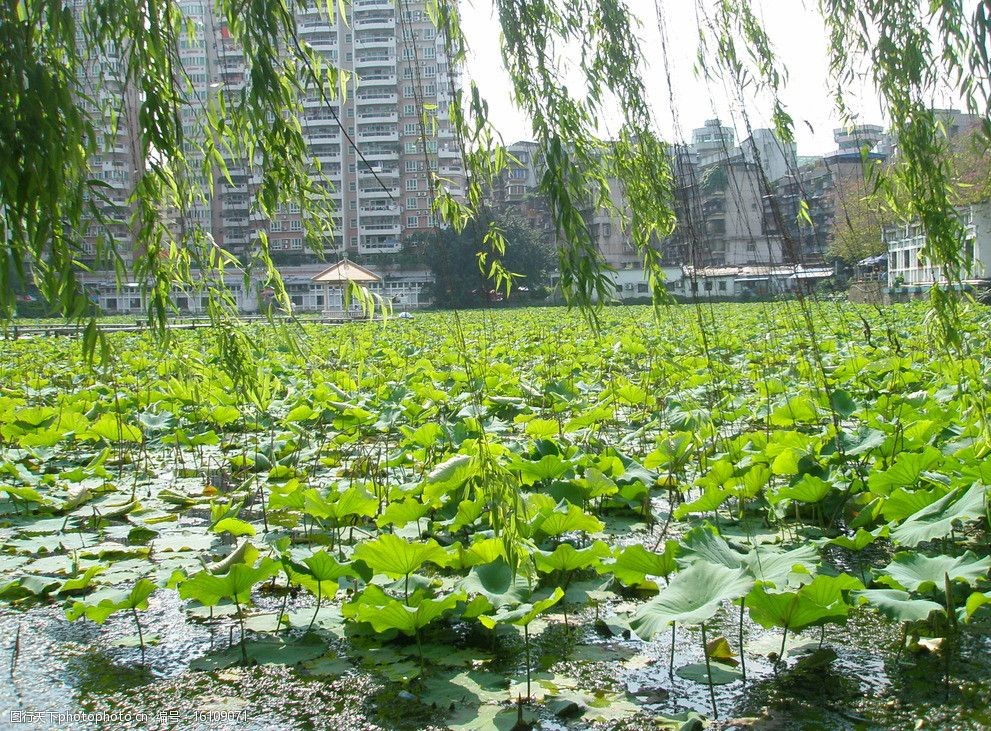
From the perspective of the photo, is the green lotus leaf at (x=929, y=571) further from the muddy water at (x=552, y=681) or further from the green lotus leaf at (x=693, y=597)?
the green lotus leaf at (x=693, y=597)

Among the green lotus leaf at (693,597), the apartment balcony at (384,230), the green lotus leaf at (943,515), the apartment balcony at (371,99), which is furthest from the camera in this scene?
the apartment balcony at (384,230)

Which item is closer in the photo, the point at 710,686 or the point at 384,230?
the point at 710,686

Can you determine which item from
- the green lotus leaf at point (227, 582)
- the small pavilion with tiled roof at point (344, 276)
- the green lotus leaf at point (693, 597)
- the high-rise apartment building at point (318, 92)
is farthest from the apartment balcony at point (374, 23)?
the green lotus leaf at point (693, 597)

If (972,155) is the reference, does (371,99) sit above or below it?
above

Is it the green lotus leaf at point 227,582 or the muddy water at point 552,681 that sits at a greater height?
the green lotus leaf at point 227,582

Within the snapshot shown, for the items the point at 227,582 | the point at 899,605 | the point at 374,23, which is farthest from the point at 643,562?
the point at 374,23

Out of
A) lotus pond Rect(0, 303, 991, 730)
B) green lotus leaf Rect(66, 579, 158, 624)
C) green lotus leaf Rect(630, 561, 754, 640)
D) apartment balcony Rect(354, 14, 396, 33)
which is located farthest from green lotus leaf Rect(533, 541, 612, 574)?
apartment balcony Rect(354, 14, 396, 33)

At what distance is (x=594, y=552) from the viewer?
4.68 ft

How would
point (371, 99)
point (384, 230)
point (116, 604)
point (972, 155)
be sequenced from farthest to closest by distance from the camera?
1. point (384, 230)
2. point (371, 99)
3. point (972, 155)
4. point (116, 604)

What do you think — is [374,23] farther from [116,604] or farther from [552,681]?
[552,681]

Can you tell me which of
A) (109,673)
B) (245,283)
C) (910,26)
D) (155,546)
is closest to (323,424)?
(155,546)

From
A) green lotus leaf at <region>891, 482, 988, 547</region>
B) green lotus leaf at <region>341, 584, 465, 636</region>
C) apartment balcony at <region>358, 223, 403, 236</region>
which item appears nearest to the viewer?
green lotus leaf at <region>341, 584, 465, 636</region>

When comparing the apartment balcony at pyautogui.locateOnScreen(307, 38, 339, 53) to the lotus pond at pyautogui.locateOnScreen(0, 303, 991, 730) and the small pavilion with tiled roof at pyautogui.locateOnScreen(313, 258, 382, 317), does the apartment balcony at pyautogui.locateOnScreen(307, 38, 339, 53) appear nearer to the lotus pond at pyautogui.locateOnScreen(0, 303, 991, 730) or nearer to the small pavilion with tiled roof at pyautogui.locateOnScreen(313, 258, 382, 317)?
the small pavilion with tiled roof at pyautogui.locateOnScreen(313, 258, 382, 317)

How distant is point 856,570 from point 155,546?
1471 millimetres
